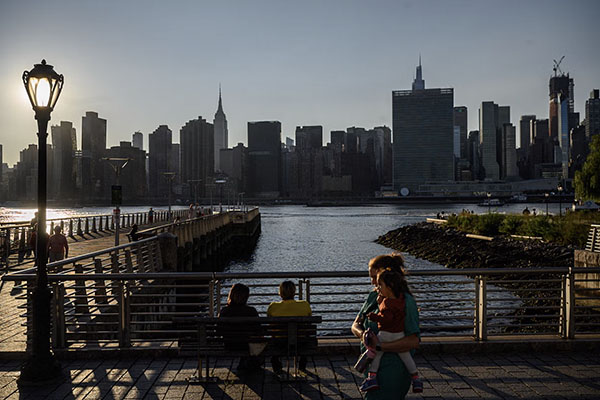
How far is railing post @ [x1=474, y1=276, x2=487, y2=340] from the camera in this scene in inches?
331

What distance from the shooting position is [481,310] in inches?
332

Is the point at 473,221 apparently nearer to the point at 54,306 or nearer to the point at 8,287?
the point at 8,287

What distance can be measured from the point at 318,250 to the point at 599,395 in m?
47.6

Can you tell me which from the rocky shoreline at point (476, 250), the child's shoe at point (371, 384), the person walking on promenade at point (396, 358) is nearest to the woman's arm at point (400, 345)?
the person walking on promenade at point (396, 358)

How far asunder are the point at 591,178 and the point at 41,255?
188 feet

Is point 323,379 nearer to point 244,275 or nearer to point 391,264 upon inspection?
point 244,275

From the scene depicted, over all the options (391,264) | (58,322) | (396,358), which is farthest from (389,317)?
(58,322)

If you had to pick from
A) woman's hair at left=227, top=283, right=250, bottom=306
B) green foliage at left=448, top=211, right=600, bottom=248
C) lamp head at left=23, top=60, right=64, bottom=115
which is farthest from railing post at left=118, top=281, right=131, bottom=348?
green foliage at left=448, top=211, right=600, bottom=248

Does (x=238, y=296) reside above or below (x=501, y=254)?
above

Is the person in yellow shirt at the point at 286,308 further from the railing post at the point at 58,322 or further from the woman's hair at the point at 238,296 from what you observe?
the railing post at the point at 58,322

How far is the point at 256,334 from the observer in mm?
6840

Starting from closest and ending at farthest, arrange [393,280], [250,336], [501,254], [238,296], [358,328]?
[393,280] < [358,328] < [250,336] < [238,296] < [501,254]

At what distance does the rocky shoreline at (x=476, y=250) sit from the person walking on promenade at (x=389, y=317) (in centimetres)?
2574

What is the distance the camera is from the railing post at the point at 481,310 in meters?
8.41
